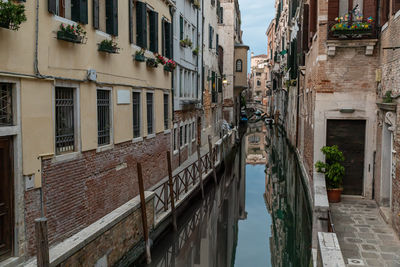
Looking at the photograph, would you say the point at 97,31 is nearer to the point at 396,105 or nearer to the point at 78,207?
the point at 78,207

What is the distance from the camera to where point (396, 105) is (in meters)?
7.50

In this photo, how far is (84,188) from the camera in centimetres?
744

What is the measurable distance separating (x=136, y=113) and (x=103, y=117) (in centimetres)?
213

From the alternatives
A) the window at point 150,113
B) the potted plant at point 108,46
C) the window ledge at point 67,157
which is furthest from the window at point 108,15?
the window at point 150,113

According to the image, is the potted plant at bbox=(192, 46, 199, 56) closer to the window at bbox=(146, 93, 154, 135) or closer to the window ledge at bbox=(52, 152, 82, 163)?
the window at bbox=(146, 93, 154, 135)

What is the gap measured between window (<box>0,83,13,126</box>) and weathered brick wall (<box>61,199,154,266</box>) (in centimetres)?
212

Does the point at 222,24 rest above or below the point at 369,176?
above

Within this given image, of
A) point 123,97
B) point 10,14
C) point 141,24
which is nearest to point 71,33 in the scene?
point 10,14

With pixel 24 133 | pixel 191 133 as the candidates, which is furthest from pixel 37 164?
pixel 191 133

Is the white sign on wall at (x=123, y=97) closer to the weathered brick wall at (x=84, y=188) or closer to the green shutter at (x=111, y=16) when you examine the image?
the weathered brick wall at (x=84, y=188)

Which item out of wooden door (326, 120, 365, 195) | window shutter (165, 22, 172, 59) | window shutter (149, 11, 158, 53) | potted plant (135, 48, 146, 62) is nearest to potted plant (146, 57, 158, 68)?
window shutter (149, 11, 158, 53)

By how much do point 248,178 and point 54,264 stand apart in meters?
14.9

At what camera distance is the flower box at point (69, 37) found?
252 inches

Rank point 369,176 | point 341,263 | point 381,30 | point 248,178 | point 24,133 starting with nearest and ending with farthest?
point 341,263
point 24,133
point 381,30
point 369,176
point 248,178
